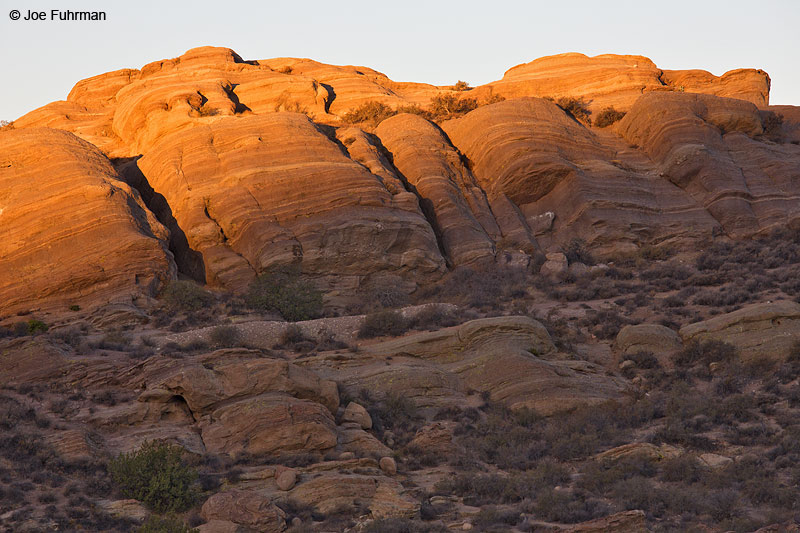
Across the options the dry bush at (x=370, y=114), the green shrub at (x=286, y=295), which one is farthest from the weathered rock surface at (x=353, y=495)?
the dry bush at (x=370, y=114)

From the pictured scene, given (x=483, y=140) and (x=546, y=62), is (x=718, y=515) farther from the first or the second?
(x=546, y=62)

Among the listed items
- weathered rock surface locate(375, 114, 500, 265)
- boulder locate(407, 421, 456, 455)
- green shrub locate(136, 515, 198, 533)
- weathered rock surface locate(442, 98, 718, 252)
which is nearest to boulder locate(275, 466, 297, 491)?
green shrub locate(136, 515, 198, 533)

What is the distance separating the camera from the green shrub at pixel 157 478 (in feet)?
53.5

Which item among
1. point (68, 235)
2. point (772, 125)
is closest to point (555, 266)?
point (772, 125)

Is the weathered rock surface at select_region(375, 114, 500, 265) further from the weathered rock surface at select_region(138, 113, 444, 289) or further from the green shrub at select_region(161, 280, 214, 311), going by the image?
the green shrub at select_region(161, 280, 214, 311)

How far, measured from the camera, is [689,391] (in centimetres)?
2294

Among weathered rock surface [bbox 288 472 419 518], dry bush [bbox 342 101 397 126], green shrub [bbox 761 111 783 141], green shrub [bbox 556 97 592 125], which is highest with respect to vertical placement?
dry bush [bbox 342 101 397 126]

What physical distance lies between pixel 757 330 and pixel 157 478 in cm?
1809

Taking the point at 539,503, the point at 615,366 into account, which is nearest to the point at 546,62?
the point at 615,366

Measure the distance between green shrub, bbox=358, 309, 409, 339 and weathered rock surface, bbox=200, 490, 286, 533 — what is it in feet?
40.5

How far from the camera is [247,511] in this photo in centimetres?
1559

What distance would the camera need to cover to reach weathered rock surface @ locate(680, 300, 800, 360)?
24000 millimetres

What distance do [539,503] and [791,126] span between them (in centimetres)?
4108

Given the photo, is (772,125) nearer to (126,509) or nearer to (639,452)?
(639,452)
